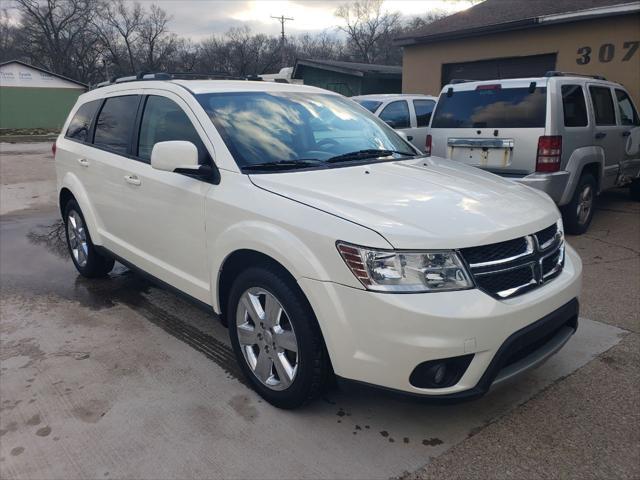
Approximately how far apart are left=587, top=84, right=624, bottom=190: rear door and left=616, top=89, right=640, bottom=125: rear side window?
1.02ft

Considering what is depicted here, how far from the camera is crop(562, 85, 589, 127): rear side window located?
20.5ft

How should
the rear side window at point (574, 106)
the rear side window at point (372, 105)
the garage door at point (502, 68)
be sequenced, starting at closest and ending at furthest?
the rear side window at point (574, 106), the rear side window at point (372, 105), the garage door at point (502, 68)

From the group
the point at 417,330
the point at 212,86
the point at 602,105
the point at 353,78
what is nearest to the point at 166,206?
the point at 212,86

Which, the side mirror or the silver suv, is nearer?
the side mirror

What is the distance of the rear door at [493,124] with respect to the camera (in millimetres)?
6129

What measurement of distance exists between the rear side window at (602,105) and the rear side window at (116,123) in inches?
228

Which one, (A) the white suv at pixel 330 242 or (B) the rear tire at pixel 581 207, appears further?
→ (B) the rear tire at pixel 581 207

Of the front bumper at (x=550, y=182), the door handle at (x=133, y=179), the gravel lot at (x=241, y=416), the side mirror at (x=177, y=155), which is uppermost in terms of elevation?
the side mirror at (x=177, y=155)

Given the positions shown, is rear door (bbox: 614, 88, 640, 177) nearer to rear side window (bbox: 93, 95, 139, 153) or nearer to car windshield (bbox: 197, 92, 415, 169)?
car windshield (bbox: 197, 92, 415, 169)

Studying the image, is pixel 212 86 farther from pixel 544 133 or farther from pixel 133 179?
pixel 544 133

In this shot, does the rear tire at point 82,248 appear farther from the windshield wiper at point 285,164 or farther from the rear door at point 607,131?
the rear door at point 607,131

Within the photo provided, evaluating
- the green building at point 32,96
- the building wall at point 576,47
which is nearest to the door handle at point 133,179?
the building wall at point 576,47

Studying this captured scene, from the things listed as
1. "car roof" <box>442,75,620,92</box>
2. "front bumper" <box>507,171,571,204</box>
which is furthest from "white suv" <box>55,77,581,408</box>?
"car roof" <box>442,75,620,92</box>

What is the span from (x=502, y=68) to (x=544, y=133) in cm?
Result: 725
